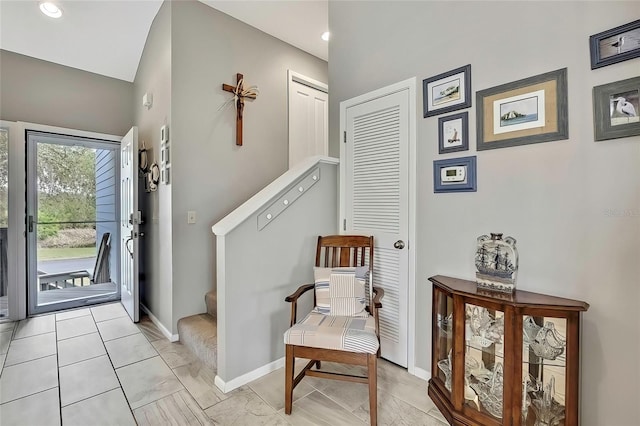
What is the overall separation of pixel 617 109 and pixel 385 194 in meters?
1.32

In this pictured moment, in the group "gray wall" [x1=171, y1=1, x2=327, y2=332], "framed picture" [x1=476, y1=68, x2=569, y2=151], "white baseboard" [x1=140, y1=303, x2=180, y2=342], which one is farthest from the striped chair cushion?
"white baseboard" [x1=140, y1=303, x2=180, y2=342]

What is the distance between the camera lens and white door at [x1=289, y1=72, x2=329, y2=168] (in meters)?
3.68

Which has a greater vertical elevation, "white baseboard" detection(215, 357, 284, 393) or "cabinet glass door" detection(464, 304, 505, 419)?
"cabinet glass door" detection(464, 304, 505, 419)

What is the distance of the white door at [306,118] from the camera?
3.68m

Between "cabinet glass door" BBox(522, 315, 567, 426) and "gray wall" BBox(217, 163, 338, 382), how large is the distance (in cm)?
150

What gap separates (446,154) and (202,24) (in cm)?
260

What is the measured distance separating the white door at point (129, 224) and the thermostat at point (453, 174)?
3.00 metres

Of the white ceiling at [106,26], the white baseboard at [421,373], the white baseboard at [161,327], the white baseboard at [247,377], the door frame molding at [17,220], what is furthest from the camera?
the door frame molding at [17,220]

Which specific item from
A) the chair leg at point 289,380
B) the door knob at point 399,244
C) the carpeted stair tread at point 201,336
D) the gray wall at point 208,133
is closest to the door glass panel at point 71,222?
the gray wall at point 208,133

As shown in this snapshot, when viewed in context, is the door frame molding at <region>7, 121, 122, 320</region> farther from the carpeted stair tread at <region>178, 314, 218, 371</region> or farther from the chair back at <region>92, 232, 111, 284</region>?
the carpeted stair tread at <region>178, 314, 218, 371</region>

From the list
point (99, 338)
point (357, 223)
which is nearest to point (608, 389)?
point (357, 223)

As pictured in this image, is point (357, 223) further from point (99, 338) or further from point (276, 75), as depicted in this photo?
point (99, 338)

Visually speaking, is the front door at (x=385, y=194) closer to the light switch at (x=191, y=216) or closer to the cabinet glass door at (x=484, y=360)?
the cabinet glass door at (x=484, y=360)

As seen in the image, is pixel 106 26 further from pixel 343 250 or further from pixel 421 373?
pixel 421 373
